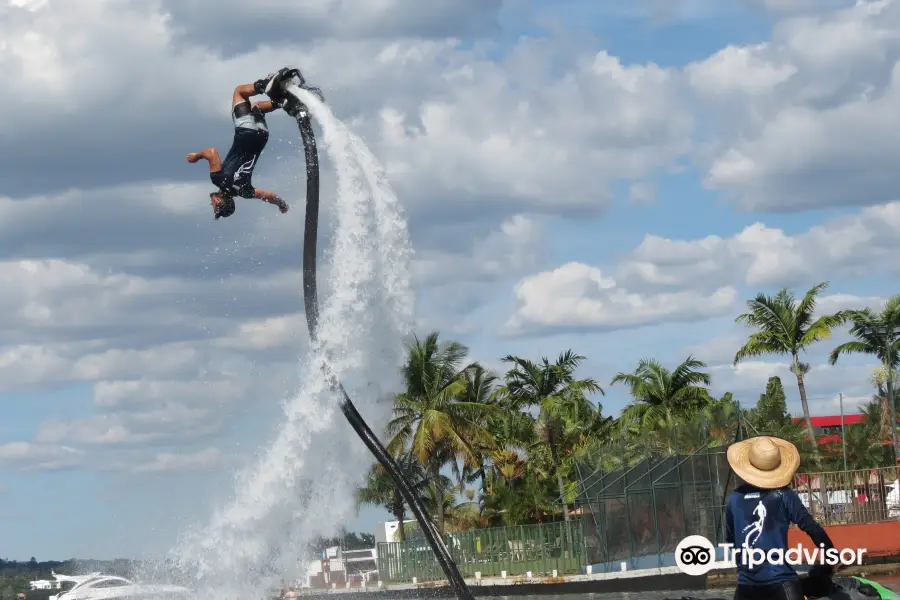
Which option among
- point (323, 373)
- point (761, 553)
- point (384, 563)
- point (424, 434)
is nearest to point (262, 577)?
point (323, 373)

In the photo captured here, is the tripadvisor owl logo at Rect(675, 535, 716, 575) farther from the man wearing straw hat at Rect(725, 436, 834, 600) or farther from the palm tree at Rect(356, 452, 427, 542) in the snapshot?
the palm tree at Rect(356, 452, 427, 542)

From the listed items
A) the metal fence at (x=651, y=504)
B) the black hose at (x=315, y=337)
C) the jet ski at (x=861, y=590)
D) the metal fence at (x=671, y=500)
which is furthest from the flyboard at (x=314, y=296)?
the metal fence at (x=651, y=504)

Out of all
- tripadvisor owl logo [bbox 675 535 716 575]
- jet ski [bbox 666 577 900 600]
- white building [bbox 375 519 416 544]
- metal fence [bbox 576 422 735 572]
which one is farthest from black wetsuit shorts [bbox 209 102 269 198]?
white building [bbox 375 519 416 544]

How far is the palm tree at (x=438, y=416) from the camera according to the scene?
5356cm

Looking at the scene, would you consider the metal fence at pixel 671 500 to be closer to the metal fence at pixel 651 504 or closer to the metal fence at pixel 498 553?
the metal fence at pixel 651 504

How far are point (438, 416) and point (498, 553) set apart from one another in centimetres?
991

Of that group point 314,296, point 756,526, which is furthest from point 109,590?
point 756,526

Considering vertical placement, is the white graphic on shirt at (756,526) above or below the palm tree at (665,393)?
below

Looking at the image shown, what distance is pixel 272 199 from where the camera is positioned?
19297 millimetres

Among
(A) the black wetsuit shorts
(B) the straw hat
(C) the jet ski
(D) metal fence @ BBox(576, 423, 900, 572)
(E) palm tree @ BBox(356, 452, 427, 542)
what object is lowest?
(C) the jet ski

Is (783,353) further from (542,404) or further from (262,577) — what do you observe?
(262,577)

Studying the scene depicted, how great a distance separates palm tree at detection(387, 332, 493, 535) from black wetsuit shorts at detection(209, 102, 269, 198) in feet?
114

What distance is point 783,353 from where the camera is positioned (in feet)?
176

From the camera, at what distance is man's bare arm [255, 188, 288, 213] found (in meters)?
19.0
